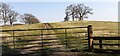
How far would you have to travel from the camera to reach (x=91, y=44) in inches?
605

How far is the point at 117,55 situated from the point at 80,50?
93.4 inches

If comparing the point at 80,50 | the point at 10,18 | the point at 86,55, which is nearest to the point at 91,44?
the point at 80,50

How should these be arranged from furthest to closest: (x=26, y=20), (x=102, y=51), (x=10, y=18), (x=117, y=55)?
(x=26, y=20) < (x=10, y=18) < (x=102, y=51) < (x=117, y=55)

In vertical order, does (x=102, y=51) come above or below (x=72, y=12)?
below

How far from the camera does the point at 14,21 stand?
102500 millimetres

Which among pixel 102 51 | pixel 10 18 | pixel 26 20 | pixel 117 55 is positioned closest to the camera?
pixel 117 55

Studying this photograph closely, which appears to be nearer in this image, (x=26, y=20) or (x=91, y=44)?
(x=91, y=44)

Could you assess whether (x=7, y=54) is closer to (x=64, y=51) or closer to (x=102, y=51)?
(x=64, y=51)

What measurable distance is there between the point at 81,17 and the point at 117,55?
9301 centimetres

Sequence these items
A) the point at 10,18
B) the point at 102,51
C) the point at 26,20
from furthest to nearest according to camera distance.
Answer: the point at 26,20 → the point at 10,18 → the point at 102,51

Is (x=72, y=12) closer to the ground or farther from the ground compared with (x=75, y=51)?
farther from the ground

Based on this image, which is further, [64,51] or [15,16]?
[15,16]

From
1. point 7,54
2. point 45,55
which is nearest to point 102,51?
point 45,55

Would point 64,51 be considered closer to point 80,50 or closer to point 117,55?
point 80,50
